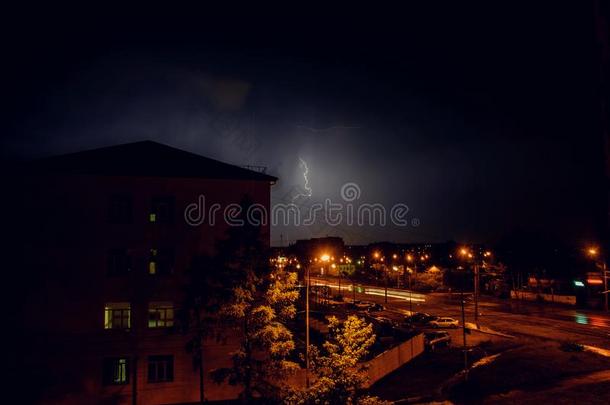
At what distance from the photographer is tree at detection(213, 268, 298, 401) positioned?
62.0 ft

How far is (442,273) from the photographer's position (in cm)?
9588

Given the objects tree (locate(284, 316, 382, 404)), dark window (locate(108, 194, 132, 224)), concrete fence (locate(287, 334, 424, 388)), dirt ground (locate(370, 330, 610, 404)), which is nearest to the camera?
tree (locate(284, 316, 382, 404))

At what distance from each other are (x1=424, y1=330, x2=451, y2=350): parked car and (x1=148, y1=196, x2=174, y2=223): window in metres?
24.2

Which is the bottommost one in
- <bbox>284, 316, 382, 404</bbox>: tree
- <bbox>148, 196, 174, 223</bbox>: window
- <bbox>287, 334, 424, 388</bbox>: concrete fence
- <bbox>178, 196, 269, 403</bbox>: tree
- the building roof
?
<bbox>287, 334, 424, 388</bbox>: concrete fence

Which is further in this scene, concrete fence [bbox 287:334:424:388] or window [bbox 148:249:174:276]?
concrete fence [bbox 287:334:424:388]

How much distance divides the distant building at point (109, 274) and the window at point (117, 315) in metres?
0.05

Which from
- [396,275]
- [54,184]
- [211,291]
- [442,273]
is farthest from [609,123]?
[396,275]

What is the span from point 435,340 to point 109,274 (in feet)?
87.8

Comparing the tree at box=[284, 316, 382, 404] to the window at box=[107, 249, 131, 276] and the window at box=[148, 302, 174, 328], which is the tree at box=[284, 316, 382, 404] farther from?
the window at box=[107, 249, 131, 276]

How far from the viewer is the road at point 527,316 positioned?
1580 inches

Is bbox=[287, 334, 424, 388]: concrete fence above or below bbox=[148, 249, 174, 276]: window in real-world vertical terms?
below

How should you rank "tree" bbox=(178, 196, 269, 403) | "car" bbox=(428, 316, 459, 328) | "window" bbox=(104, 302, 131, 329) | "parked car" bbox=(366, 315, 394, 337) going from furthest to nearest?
"car" bbox=(428, 316, 459, 328) → "parked car" bbox=(366, 315, 394, 337) → "window" bbox=(104, 302, 131, 329) → "tree" bbox=(178, 196, 269, 403)

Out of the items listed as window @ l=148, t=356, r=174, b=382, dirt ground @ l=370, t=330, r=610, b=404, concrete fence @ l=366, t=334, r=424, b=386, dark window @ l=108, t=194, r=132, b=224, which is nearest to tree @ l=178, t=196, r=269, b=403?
window @ l=148, t=356, r=174, b=382

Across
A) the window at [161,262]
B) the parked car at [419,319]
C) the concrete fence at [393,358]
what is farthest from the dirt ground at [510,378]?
the window at [161,262]
